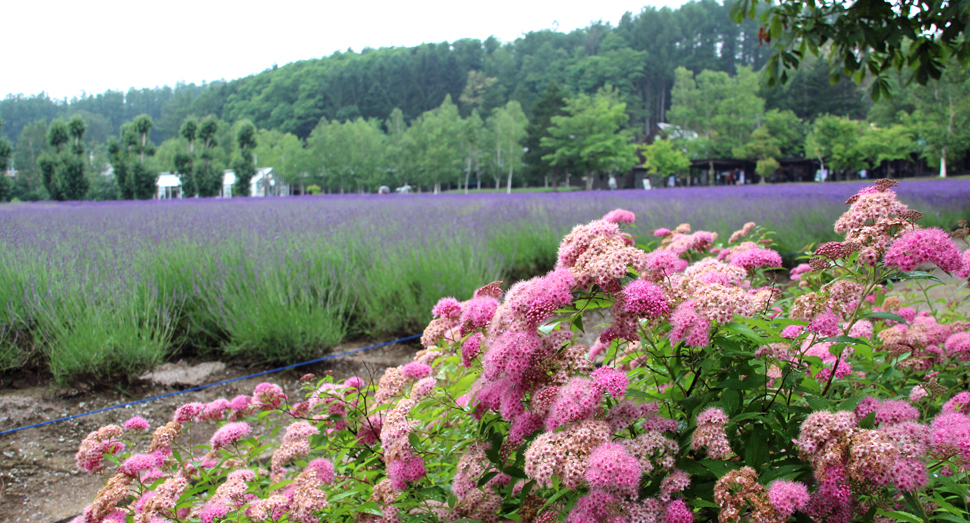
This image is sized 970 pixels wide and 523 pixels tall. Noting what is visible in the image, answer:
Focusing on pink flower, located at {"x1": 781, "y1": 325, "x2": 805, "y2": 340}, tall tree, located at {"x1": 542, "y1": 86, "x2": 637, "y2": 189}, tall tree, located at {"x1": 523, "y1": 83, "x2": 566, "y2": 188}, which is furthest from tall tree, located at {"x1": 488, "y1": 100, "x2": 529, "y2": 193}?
pink flower, located at {"x1": 781, "y1": 325, "x2": 805, "y2": 340}

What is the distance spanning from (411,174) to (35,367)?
56.0 m

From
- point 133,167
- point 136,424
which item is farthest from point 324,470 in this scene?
point 133,167

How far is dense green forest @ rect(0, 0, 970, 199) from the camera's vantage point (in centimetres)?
4088

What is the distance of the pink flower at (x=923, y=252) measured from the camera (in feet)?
3.22

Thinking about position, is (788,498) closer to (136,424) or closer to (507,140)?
(136,424)

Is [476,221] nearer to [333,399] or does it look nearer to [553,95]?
[333,399]

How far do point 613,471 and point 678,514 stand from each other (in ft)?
0.50

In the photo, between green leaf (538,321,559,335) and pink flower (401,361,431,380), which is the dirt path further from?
green leaf (538,321,559,335)

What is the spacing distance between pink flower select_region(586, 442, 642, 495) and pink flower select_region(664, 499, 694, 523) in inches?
3.1

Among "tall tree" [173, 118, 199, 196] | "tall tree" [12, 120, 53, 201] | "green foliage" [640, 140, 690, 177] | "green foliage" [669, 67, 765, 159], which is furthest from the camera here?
"green foliage" [669, 67, 765, 159]

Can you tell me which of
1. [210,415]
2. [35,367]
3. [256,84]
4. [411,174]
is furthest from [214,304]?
[256,84]

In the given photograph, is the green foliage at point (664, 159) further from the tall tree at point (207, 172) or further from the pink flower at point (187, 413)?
the pink flower at point (187, 413)

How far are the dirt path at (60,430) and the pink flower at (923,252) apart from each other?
136cm

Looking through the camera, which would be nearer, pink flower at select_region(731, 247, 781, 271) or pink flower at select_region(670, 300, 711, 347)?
pink flower at select_region(670, 300, 711, 347)
